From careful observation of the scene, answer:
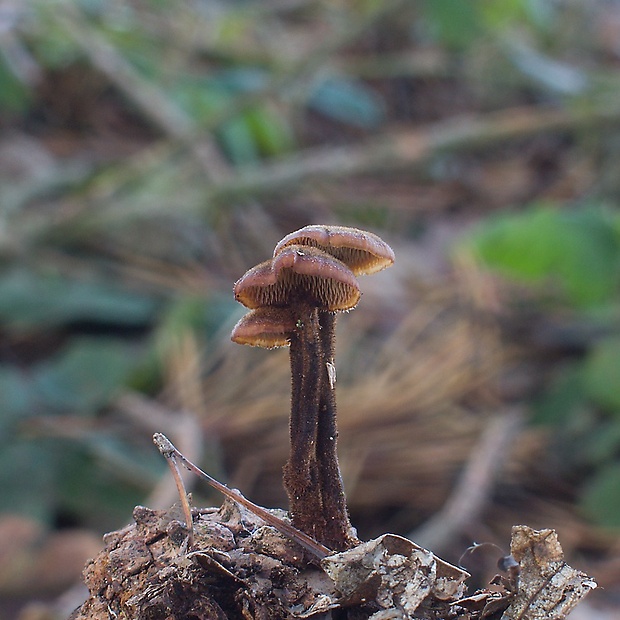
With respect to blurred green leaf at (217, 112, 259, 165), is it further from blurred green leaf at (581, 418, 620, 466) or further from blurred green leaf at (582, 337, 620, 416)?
blurred green leaf at (581, 418, 620, 466)

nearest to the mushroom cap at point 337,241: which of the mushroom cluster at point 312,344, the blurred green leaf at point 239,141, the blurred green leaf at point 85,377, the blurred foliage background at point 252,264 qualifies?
the mushroom cluster at point 312,344

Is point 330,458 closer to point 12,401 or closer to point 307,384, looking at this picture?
point 307,384

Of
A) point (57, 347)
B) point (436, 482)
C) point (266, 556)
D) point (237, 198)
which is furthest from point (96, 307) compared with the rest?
point (266, 556)

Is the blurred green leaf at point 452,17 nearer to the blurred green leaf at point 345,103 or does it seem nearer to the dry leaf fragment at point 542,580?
the blurred green leaf at point 345,103

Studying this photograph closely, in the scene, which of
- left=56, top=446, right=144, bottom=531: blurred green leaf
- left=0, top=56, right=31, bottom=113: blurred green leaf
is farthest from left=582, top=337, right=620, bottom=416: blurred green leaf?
left=0, top=56, right=31, bottom=113: blurred green leaf

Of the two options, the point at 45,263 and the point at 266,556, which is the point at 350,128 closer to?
the point at 45,263

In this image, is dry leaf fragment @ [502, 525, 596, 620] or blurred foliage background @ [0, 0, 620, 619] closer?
dry leaf fragment @ [502, 525, 596, 620]
